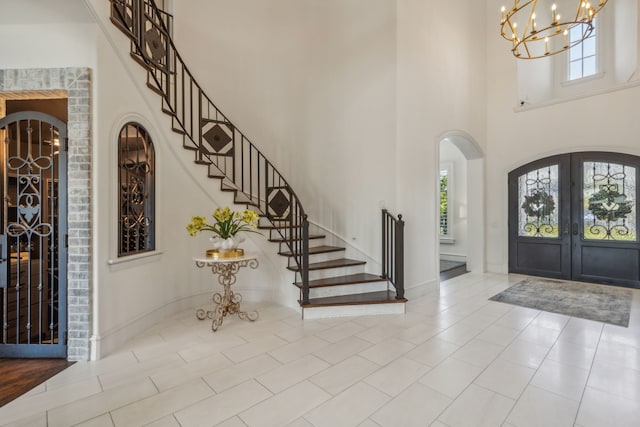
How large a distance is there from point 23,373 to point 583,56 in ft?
33.8

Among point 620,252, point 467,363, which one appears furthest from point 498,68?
point 467,363

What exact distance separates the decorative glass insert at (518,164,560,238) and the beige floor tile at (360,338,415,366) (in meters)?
4.77

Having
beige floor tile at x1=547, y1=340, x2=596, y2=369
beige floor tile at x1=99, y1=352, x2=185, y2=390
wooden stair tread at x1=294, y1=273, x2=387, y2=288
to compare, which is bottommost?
beige floor tile at x1=99, y1=352, x2=185, y2=390

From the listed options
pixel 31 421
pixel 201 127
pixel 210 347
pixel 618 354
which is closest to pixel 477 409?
pixel 618 354

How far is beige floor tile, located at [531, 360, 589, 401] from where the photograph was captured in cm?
230

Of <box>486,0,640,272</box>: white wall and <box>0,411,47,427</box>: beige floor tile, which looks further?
<box>486,0,640,272</box>: white wall

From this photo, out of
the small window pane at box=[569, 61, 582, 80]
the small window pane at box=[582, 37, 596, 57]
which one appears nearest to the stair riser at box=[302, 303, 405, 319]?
the small window pane at box=[569, 61, 582, 80]

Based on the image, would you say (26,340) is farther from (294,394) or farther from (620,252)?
(620,252)

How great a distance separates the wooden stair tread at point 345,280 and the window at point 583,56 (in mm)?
6576

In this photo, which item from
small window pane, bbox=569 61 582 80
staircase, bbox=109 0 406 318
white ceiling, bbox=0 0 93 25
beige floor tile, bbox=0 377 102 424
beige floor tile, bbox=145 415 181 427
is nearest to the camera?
beige floor tile, bbox=145 415 181 427

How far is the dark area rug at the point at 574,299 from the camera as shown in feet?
13.1

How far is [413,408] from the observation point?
6.91 feet

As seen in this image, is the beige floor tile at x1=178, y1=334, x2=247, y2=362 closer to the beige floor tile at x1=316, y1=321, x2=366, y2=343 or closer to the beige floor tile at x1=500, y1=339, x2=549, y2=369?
the beige floor tile at x1=316, y1=321, x2=366, y2=343

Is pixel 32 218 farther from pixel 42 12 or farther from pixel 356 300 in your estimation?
pixel 356 300
